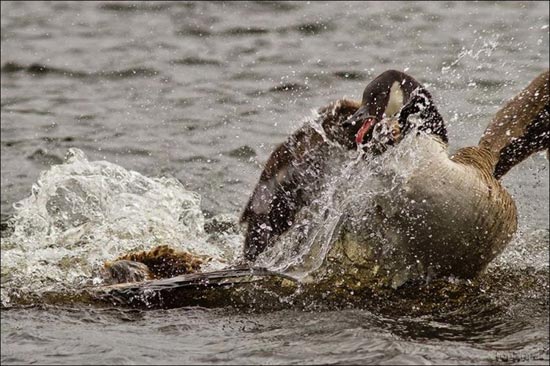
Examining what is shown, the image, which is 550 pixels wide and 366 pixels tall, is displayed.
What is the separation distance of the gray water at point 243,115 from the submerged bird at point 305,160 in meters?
0.59

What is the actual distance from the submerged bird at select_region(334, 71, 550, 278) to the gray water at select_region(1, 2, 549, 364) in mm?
289

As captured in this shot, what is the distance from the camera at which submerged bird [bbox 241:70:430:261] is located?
22.4ft

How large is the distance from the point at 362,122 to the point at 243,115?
16.6ft

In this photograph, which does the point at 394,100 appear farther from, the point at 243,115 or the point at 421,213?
the point at 243,115

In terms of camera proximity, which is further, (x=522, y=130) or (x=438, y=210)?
(x=522, y=130)

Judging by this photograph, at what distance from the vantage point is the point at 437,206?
6.52 m

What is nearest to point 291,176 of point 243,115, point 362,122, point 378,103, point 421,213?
point 362,122

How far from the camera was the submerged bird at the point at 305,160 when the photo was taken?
22.4ft

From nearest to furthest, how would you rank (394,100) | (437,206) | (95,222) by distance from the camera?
(437,206) < (394,100) < (95,222)

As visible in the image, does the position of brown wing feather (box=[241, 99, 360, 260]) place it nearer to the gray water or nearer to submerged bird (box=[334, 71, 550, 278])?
submerged bird (box=[334, 71, 550, 278])

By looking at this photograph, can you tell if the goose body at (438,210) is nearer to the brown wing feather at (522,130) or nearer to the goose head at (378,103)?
the goose head at (378,103)

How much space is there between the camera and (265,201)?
6918mm

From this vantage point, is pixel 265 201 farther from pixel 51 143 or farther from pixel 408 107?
pixel 51 143

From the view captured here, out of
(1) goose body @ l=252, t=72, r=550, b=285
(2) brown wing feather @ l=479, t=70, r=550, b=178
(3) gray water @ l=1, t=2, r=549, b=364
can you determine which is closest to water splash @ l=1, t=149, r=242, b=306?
(3) gray water @ l=1, t=2, r=549, b=364
